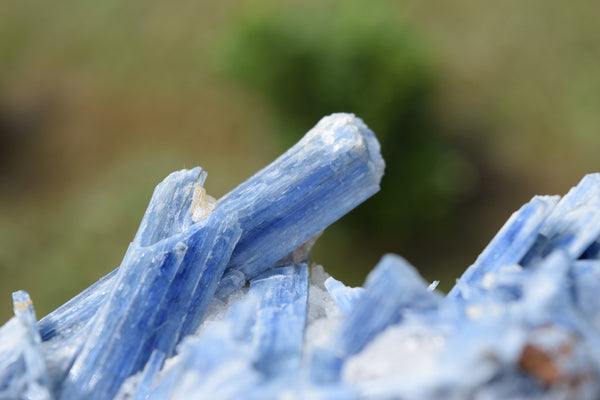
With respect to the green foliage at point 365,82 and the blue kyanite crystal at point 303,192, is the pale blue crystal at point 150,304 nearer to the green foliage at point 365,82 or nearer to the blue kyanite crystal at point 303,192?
the blue kyanite crystal at point 303,192

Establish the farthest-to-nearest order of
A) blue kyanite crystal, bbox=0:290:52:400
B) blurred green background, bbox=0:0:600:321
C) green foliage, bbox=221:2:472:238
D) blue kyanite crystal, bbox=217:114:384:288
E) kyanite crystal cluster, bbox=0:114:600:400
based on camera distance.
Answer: blurred green background, bbox=0:0:600:321 < green foliage, bbox=221:2:472:238 < blue kyanite crystal, bbox=217:114:384:288 < blue kyanite crystal, bbox=0:290:52:400 < kyanite crystal cluster, bbox=0:114:600:400

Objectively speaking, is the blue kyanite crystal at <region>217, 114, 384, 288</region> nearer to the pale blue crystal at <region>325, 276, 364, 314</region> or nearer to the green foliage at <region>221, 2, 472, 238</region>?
the pale blue crystal at <region>325, 276, 364, 314</region>

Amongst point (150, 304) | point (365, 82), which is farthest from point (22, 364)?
point (365, 82)

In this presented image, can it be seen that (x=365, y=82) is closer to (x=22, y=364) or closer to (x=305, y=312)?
(x=305, y=312)

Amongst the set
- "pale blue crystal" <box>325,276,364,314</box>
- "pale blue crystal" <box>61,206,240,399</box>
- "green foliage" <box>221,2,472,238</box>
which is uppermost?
"green foliage" <box>221,2,472,238</box>

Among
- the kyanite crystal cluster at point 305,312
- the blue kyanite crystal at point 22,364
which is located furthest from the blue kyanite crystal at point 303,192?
the blue kyanite crystal at point 22,364

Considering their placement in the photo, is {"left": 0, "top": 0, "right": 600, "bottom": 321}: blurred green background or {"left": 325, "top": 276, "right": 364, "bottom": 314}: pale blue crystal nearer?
{"left": 325, "top": 276, "right": 364, "bottom": 314}: pale blue crystal

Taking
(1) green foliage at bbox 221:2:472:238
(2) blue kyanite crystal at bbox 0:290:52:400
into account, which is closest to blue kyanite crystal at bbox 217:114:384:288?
(2) blue kyanite crystal at bbox 0:290:52:400

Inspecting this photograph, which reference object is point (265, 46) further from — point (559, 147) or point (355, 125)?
point (355, 125)

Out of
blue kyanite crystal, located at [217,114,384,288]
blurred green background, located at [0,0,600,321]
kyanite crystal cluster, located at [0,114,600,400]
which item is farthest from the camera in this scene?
blurred green background, located at [0,0,600,321]
